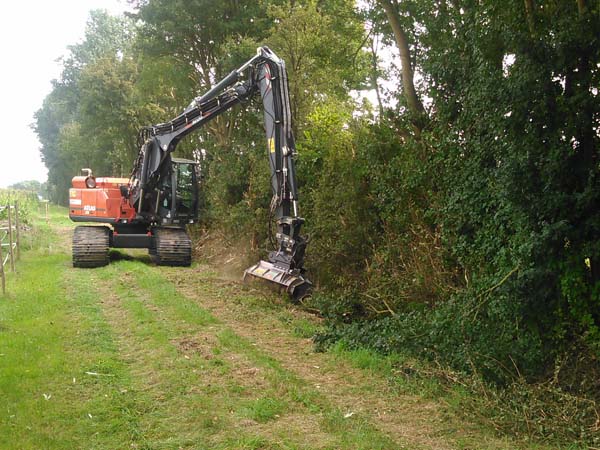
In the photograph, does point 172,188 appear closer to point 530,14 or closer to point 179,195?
point 179,195

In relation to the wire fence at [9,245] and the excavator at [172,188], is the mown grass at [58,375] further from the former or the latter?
the excavator at [172,188]

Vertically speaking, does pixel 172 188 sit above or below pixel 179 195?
above

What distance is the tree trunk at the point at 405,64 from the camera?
31.0ft

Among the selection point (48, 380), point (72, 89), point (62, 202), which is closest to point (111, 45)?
point (72, 89)

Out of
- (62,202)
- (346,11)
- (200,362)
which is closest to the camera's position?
(200,362)

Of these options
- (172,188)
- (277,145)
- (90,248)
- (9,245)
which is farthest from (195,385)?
(172,188)

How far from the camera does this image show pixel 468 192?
282 inches

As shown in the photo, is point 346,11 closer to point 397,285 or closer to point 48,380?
Result: point 397,285

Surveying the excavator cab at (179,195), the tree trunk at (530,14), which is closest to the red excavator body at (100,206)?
the excavator cab at (179,195)

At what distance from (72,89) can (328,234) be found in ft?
168

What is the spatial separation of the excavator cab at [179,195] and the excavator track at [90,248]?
5.44 ft

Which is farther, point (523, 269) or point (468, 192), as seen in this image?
point (468, 192)

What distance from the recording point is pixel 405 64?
9.98 meters

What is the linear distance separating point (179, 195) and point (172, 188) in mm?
413
